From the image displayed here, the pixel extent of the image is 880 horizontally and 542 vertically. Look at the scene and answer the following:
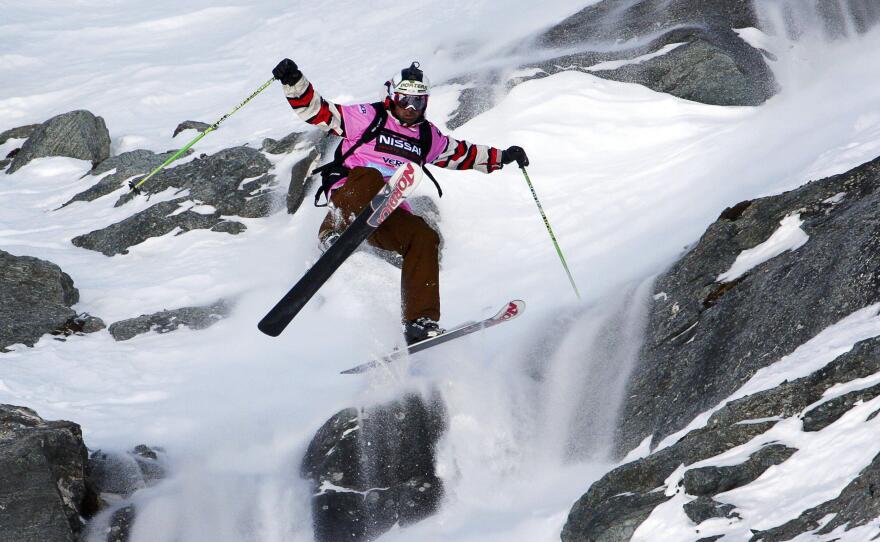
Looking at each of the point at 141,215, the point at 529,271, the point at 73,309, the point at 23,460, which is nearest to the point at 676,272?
the point at 529,271

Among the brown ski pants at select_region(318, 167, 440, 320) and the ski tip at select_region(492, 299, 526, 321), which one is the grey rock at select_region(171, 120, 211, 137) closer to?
the brown ski pants at select_region(318, 167, 440, 320)

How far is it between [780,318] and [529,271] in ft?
19.7

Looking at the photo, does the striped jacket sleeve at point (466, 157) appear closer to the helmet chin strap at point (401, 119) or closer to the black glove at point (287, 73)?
the helmet chin strap at point (401, 119)

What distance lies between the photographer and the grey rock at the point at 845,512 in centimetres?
420

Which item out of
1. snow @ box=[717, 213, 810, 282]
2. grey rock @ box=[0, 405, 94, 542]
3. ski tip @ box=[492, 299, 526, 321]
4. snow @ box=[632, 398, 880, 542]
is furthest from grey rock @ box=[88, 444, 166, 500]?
snow @ box=[717, 213, 810, 282]

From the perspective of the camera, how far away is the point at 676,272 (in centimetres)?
917

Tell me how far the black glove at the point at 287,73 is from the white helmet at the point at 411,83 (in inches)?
34.1

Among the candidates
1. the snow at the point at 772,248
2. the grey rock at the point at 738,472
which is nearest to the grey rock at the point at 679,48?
the snow at the point at 772,248

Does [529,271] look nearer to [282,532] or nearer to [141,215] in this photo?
[282,532]

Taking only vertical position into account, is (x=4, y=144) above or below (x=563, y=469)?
above

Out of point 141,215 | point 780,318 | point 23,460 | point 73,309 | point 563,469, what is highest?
point 141,215

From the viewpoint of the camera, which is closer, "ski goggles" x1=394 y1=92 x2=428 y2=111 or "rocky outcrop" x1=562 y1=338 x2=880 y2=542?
"rocky outcrop" x1=562 y1=338 x2=880 y2=542

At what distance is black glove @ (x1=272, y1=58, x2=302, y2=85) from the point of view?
26.3 feet

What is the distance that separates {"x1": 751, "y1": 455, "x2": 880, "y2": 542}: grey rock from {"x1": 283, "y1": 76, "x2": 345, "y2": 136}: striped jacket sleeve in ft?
17.2
